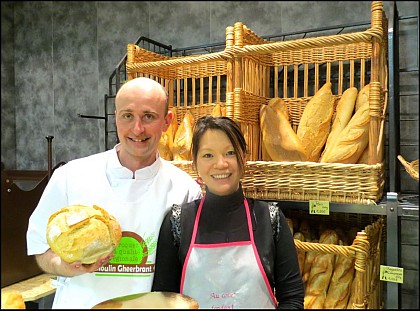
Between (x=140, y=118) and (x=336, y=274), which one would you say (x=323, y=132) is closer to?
(x=336, y=274)

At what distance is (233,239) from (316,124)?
0.84 m

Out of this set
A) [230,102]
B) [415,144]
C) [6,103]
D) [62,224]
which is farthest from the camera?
[415,144]

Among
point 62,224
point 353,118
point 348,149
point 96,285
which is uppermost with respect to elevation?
point 353,118

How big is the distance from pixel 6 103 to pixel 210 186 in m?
0.65

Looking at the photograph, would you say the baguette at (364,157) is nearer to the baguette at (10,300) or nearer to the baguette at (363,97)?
the baguette at (363,97)

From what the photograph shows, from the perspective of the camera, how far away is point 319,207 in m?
1.54

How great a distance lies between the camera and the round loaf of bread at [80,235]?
27.4 inches

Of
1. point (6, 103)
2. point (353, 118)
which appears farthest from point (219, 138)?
point (353, 118)

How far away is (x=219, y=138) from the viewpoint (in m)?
1.05

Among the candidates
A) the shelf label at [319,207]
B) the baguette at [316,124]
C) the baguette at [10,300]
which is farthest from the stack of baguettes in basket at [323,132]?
the baguette at [10,300]

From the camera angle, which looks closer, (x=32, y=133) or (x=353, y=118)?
(x=32, y=133)

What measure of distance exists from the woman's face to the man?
14 centimetres

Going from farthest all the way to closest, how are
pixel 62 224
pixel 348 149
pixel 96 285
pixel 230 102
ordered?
pixel 230 102 → pixel 348 149 → pixel 96 285 → pixel 62 224

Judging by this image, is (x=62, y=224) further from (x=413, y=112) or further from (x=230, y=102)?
(x=413, y=112)
